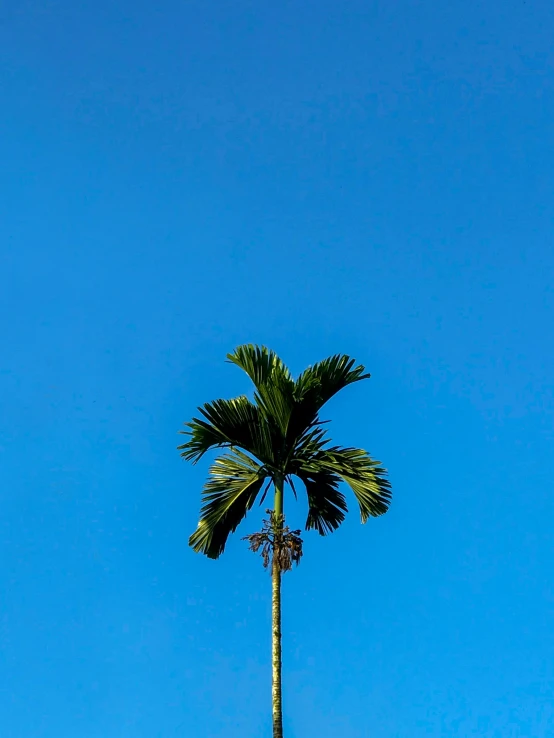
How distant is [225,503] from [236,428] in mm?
1429

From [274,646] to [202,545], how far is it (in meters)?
2.92

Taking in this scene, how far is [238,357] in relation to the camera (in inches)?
761

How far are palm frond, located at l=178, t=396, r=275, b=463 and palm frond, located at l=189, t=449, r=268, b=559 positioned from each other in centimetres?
29

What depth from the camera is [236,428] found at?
62.7 ft

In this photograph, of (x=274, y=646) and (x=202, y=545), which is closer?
(x=274, y=646)

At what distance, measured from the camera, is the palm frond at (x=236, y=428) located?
18.9 m

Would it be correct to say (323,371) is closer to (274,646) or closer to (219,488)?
(219,488)

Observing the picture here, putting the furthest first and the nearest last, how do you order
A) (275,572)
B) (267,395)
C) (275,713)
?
(267,395)
(275,572)
(275,713)

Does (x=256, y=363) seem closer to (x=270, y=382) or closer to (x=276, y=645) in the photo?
(x=270, y=382)

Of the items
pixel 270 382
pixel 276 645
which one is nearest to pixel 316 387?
pixel 270 382

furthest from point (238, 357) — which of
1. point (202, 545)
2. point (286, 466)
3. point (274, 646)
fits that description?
point (274, 646)

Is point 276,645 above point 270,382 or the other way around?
the other way around

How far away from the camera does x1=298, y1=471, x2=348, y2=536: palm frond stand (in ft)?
64.8

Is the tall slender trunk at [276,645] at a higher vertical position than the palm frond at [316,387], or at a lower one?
lower
